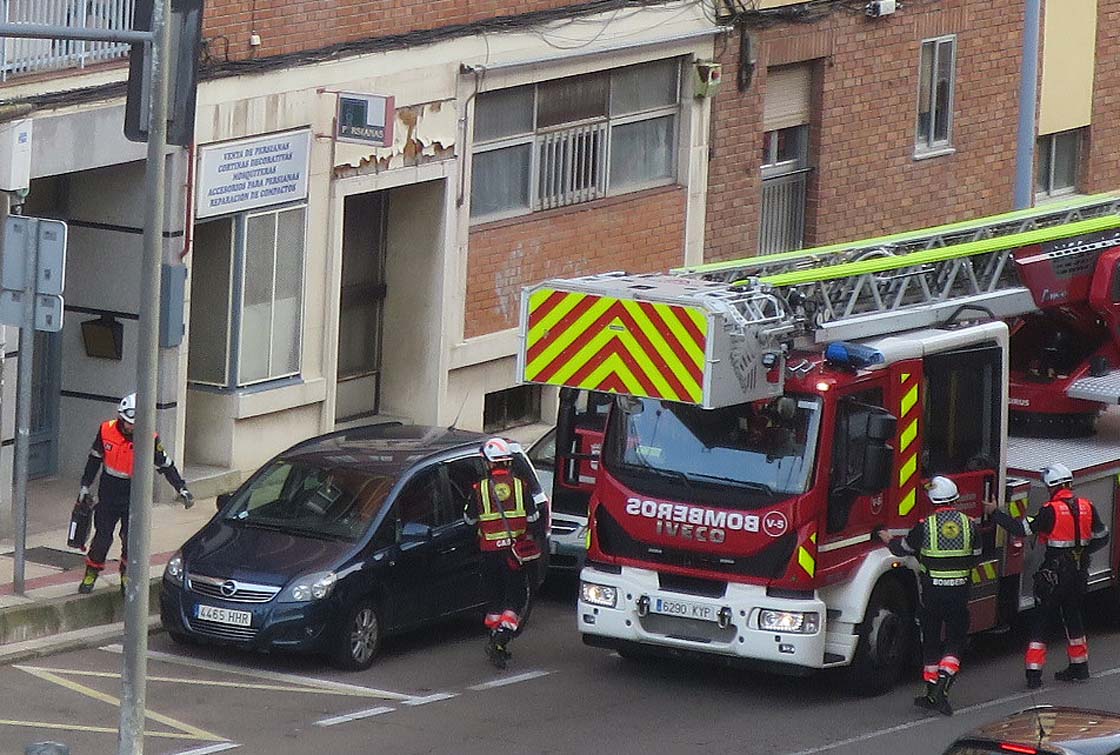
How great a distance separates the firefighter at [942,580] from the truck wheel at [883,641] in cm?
27

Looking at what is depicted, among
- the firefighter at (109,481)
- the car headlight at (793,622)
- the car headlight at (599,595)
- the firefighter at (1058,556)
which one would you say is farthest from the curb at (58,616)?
the firefighter at (1058,556)

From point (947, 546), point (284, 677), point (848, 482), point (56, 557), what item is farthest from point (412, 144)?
point (947, 546)

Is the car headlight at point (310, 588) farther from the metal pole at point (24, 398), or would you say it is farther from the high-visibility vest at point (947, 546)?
the high-visibility vest at point (947, 546)

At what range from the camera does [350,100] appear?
71.1 feet

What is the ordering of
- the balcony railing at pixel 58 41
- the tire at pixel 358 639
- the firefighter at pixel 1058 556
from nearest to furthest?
1. the tire at pixel 358 639
2. the firefighter at pixel 1058 556
3. the balcony railing at pixel 58 41

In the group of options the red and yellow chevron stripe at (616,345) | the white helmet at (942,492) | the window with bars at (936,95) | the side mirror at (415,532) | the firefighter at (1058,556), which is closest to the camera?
the red and yellow chevron stripe at (616,345)

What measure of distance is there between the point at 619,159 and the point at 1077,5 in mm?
9156

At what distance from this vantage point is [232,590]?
1612cm

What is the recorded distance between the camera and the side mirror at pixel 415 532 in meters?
16.7

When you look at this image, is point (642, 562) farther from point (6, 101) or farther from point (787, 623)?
point (6, 101)

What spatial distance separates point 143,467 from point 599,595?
12.5 ft

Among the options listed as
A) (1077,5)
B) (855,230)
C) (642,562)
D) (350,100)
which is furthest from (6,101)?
(1077,5)

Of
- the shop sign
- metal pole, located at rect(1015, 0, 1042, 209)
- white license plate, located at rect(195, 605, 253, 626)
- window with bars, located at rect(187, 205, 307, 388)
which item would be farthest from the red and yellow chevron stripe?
metal pole, located at rect(1015, 0, 1042, 209)

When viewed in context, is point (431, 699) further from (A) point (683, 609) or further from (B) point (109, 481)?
(B) point (109, 481)
